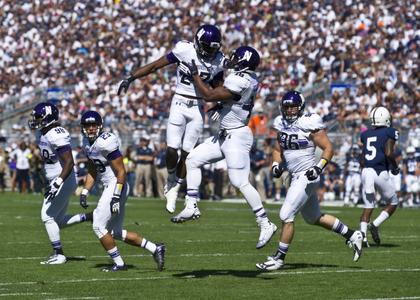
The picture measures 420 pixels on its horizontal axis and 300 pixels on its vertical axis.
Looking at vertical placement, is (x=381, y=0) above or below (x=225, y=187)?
above

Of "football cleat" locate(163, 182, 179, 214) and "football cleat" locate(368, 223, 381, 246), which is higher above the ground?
"football cleat" locate(163, 182, 179, 214)

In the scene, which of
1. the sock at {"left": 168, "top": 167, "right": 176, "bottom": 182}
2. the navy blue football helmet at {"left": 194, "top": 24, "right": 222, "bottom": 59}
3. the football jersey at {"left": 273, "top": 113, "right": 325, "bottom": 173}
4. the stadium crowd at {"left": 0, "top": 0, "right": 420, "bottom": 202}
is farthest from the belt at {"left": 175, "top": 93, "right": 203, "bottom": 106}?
the stadium crowd at {"left": 0, "top": 0, "right": 420, "bottom": 202}

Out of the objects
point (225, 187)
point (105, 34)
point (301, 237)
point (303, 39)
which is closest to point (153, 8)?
point (105, 34)

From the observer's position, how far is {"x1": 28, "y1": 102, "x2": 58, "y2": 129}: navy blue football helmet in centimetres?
1371

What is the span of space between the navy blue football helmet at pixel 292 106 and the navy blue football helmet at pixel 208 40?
981mm

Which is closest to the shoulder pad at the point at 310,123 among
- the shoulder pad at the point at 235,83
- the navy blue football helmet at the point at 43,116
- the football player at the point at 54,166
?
the shoulder pad at the point at 235,83

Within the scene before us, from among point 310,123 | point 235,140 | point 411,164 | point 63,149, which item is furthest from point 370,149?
point 411,164

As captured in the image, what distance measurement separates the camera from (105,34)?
42969 millimetres

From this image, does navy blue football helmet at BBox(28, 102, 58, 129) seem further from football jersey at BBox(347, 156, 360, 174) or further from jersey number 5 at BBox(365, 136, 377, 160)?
football jersey at BBox(347, 156, 360, 174)

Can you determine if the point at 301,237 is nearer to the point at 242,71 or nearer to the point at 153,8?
the point at 242,71

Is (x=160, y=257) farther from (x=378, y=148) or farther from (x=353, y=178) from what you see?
(x=353, y=178)

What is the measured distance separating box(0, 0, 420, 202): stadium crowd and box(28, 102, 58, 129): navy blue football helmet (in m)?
16.3

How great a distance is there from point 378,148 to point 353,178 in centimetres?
1266

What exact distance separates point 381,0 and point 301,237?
20.6 meters
